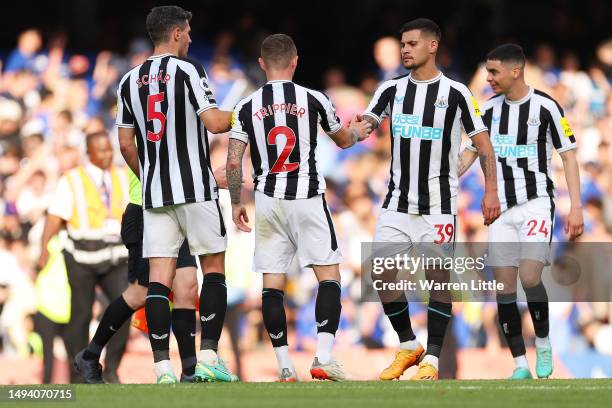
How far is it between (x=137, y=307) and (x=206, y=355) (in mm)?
977

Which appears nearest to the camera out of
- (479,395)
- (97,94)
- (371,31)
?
(479,395)

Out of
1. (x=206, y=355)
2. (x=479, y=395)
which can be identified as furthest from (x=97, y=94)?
(x=479, y=395)

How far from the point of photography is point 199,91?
6789mm

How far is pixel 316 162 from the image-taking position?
23.3ft

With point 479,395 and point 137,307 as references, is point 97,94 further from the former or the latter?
point 479,395

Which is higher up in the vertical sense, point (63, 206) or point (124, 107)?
point (124, 107)

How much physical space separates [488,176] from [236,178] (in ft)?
4.76

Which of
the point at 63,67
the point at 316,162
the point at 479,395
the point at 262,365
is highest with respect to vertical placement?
the point at 63,67

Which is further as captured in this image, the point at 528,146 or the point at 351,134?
the point at 528,146

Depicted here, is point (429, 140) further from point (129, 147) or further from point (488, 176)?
point (129, 147)

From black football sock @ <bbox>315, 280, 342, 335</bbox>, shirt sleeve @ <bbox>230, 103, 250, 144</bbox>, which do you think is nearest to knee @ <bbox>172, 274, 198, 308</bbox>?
black football sock @ <bbox>315, 280, 342, 335</bbox>

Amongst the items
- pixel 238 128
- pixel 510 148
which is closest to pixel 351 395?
pixel 238 128

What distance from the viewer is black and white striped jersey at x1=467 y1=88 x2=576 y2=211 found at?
7965 millimetres

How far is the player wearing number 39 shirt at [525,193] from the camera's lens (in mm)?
7918
